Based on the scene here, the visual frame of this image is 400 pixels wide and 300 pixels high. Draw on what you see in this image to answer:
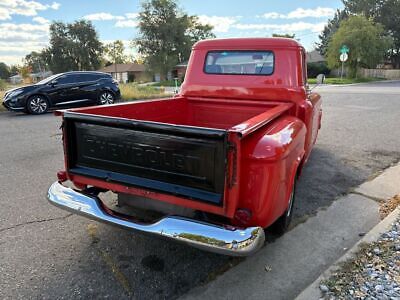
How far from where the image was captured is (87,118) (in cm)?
286

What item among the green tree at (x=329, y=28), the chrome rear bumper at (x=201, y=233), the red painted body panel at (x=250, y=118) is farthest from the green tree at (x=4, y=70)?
the chrome rear bumper at (x=201, y=233)

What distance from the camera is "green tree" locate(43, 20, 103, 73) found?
49938mm

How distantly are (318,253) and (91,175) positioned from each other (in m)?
2.19

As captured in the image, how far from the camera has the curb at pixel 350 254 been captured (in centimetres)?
244

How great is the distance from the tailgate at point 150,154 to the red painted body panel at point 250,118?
0.26 feet

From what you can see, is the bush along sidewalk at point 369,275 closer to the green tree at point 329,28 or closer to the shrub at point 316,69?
the shrub at point 316,69

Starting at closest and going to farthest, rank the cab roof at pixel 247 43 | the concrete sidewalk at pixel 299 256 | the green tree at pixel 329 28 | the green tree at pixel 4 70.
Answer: the concrete sidewalk at pixel 299 256
the cab roof at pixel 247 43
the green tree at pixel 329 28
the green tree at pixel 4 70

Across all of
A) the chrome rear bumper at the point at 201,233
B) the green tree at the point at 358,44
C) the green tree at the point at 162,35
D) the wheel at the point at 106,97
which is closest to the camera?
the chrome rear bumper at the point at 201,233

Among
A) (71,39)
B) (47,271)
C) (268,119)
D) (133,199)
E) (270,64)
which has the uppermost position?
(71,39)

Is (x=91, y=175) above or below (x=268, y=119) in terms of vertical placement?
below

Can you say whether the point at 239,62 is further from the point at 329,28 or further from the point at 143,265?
the point at 329,28

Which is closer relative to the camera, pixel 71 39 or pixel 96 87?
pixel 96 87

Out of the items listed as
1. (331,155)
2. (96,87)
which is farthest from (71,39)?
(331,155)

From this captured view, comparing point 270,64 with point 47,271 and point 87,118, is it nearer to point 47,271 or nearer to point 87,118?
point 87,118
